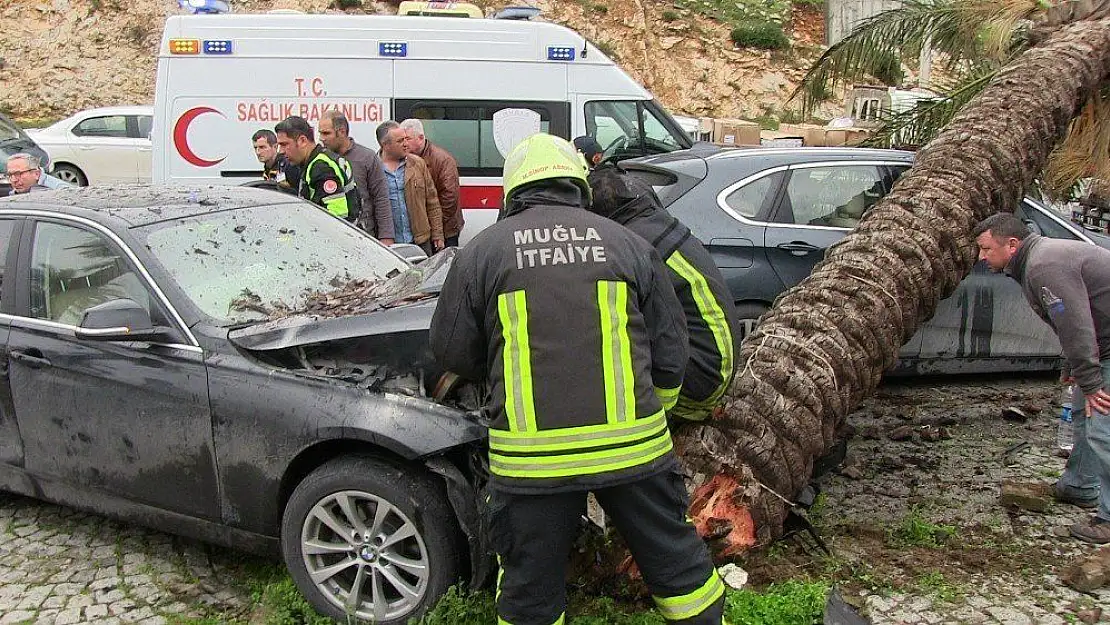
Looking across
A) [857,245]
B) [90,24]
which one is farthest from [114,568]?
[90,24]

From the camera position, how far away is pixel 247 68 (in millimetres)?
8844

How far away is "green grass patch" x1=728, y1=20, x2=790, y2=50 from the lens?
27.7m

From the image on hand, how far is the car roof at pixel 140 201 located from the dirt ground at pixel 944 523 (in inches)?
118

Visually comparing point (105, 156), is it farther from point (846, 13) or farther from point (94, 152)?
point (846, 13)

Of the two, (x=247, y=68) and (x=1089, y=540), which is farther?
(x=247, y=68)

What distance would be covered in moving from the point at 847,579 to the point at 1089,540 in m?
1.32

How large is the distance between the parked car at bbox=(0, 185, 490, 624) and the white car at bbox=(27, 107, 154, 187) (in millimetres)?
12503

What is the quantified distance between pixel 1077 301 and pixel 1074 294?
36 mm

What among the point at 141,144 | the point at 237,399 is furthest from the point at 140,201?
the point at 141,144

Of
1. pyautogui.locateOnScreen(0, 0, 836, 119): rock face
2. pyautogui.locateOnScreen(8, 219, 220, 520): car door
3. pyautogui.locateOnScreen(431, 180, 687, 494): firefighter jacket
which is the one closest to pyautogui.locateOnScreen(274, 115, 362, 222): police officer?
pyautogui.locateOnScreen(8, 219, 220, 520): car door

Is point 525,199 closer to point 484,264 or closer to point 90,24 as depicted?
point 484,264

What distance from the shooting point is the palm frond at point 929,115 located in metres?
8.02

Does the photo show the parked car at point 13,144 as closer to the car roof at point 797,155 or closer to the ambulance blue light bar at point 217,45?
the ambulance blue light bar at point 217,45

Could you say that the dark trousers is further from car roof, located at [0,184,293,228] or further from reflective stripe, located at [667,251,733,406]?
car roof, located at [0,184,293,228]
